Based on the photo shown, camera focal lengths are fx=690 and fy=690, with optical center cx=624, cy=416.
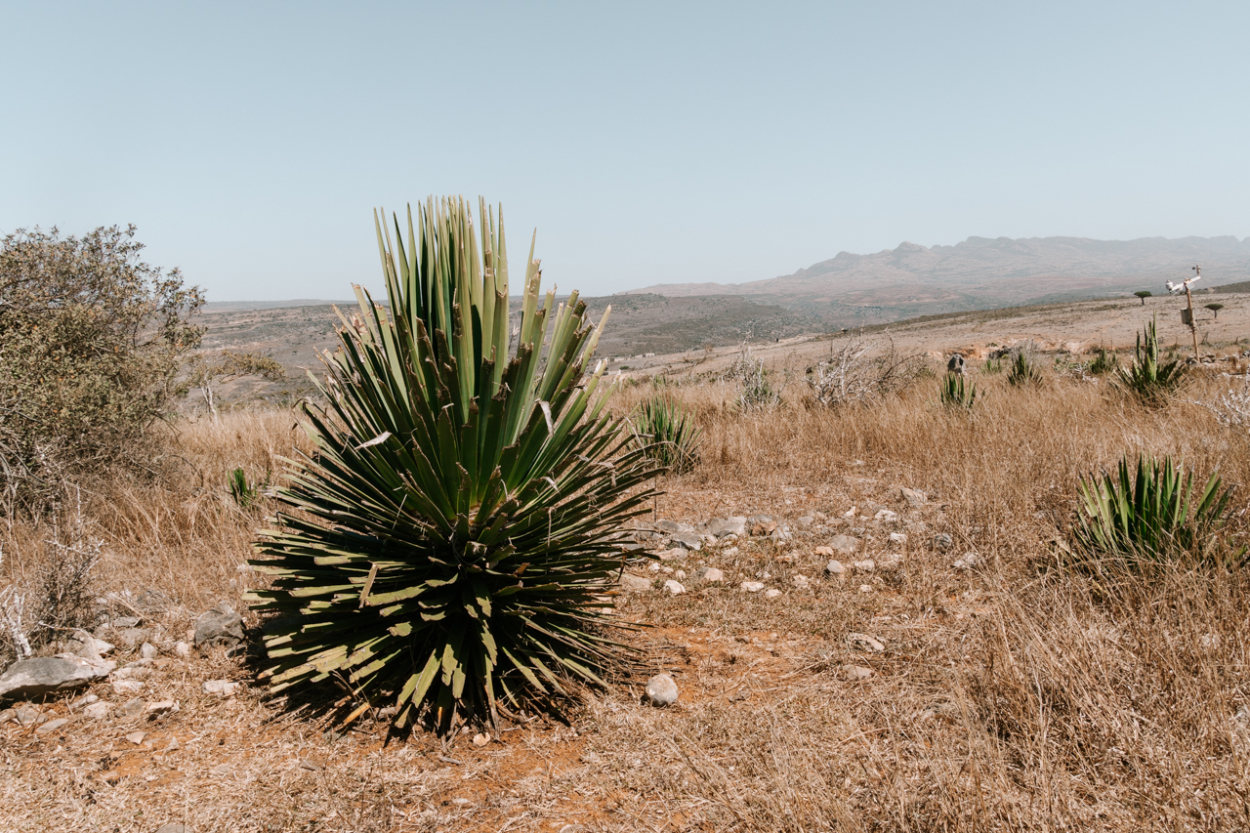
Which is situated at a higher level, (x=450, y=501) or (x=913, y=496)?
(x=450, y=501)

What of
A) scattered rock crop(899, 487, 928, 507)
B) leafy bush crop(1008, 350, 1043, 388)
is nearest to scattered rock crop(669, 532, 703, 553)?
scattered rock crop(899, 487, 928, 507)

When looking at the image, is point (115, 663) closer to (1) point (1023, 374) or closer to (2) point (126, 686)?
(2) point (126, 686)

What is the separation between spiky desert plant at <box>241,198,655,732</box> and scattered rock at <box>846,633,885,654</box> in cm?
111

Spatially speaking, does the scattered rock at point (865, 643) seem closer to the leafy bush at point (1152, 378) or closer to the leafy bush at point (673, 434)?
the leafy bush at point (673, 434)

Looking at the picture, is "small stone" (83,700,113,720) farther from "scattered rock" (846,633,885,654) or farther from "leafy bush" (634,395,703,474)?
"leafy bush" (634,395,703,474)

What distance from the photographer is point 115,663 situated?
288cm

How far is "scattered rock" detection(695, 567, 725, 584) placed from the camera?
3.84m

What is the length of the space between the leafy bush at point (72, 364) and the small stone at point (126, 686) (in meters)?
1.91

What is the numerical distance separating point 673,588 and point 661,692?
1.14 m

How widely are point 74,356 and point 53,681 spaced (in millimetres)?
3857

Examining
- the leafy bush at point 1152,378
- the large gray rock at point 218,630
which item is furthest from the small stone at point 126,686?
the leafy bush at point 1152,378

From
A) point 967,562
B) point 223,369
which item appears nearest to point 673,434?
point 967,562

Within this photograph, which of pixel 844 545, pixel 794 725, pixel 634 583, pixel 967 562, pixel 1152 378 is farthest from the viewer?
pixel 1152 378

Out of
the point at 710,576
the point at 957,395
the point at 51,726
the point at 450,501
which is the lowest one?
the point at 710,576
